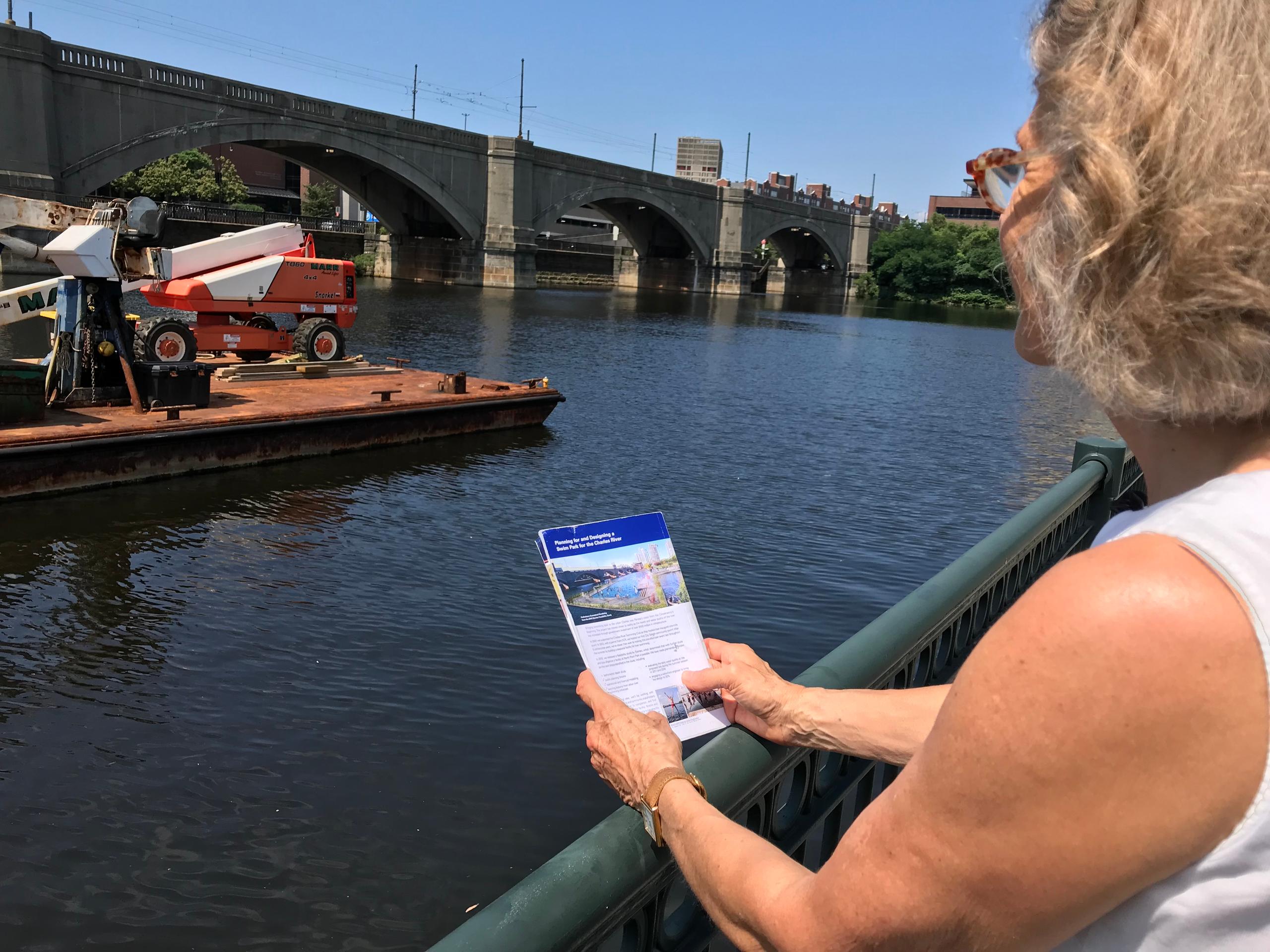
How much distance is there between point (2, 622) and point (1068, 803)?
28.5ft

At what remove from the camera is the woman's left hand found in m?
1.58

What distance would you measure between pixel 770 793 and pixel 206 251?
657 inches

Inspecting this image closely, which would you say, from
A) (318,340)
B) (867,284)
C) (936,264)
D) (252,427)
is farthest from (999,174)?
(867,284)

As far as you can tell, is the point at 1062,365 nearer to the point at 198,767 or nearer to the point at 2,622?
the point at 198,767

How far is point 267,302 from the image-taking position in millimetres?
16953

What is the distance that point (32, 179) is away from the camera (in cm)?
3681

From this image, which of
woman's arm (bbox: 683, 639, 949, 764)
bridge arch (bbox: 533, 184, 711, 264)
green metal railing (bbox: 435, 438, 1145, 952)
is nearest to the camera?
green metal railing (bbox: 435, 438, 1145, 952)

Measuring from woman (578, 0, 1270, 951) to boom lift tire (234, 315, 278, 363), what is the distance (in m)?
17.6

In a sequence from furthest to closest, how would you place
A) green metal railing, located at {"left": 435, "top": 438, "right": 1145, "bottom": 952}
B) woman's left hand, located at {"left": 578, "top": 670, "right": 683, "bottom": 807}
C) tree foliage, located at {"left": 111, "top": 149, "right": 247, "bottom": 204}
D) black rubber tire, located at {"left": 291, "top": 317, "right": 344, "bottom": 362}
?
tree foliage, located at {"left": 111, "top": 149, "right": 247, "bottom": 204} < black rubber tire, located at {"left": 291, "top": 317, "right": 344, "bottom": 362} < woman's left hand, located at {"left": 578, "top": 670, "right": 683, "bottom": 807} < green metal railing, located at {"left": 435, "top": 438, "right": 1145, "bottom": 952}

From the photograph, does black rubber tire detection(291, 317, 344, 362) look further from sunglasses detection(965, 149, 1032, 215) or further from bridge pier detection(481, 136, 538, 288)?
bridge pier detection(481, 136, 538, 288)

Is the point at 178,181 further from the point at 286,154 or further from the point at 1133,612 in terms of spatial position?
the point at 1133,612

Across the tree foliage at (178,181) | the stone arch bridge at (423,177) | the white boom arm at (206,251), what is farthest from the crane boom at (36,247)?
the tree foliage at (178,181)

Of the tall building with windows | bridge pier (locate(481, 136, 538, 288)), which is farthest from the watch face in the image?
the tall building with windows

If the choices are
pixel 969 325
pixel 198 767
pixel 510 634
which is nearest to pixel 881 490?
pixel 510 634
